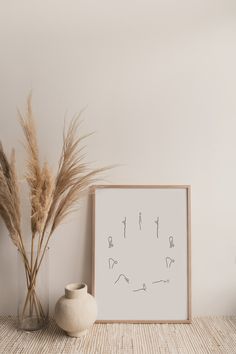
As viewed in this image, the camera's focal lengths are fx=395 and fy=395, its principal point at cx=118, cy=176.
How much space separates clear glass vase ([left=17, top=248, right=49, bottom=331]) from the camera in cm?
150

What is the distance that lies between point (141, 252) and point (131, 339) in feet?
1.07

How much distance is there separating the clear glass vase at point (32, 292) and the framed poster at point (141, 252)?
0.20 meters

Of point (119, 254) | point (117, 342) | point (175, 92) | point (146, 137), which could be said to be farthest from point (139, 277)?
point (175, 92)

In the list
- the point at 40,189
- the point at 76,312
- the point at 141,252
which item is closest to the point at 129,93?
the point at 40,189

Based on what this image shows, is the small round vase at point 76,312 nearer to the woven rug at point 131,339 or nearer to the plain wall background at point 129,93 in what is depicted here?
the woven rug at point 131,339

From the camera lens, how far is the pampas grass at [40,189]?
4.63ft

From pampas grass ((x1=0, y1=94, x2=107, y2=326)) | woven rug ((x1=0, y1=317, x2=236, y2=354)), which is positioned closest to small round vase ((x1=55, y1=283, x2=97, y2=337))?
woven rug ((x1=0, y1=317, x2=236, y2=354))

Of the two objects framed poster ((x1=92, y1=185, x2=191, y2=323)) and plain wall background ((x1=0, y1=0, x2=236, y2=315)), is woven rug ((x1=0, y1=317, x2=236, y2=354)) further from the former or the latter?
plain wall background ((x1=0, y1=0, x2=236, y2=315))

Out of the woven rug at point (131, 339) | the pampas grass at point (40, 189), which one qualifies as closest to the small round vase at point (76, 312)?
the woven rug at point (131, 339)

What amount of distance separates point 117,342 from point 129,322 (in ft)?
0.54

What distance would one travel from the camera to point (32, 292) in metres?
1.50

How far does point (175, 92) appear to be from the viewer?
1573 mm

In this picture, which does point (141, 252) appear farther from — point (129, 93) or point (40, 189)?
point (129, 93)

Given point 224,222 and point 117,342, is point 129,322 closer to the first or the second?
point 117,342
